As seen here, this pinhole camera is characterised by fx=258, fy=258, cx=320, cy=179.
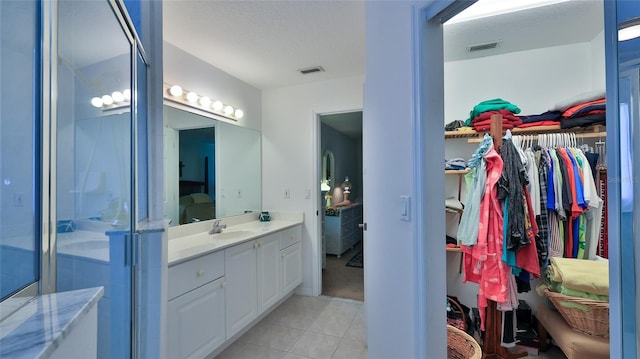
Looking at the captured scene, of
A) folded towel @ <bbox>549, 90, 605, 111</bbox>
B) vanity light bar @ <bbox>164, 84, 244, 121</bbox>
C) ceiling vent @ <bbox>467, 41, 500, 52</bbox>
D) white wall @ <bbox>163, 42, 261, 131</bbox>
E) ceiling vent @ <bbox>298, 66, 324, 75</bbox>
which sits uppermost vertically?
ceiling vent @ <bbox>298, 66, 324, 75</bbox>

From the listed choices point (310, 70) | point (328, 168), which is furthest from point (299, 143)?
point (328, 168)

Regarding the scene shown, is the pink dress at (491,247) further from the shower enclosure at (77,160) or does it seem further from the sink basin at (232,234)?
the shower enclosure at (77,160)

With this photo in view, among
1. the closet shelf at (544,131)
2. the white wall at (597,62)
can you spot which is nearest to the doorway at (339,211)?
the closet shelf at (544,131)

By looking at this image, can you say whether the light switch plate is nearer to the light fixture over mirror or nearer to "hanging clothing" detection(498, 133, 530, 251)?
the light fixture over mirror

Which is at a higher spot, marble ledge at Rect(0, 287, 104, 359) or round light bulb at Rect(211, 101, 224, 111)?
round light bulb at Rect(211, 101, 224, 111)

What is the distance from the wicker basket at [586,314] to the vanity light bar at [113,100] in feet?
8.63

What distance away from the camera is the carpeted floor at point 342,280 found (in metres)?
3.00

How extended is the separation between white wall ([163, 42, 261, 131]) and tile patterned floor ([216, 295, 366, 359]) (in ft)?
6.90

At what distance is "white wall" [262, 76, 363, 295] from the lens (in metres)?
2.97

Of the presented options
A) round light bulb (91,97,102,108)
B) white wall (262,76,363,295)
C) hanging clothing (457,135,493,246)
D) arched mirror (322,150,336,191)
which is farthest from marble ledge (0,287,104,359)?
arched mirror (322,150,336,191)

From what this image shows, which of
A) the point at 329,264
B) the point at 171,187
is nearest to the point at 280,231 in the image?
the point at 171,187

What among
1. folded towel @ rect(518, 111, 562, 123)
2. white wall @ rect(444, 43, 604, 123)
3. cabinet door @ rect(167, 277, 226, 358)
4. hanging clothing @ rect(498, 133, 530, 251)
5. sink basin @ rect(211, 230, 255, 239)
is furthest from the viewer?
sink basin @ rect(211, 230, 255, 239)

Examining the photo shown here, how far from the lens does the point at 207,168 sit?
2568 millimetres

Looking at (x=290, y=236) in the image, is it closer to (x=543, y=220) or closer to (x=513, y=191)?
(x=513, y=191)
